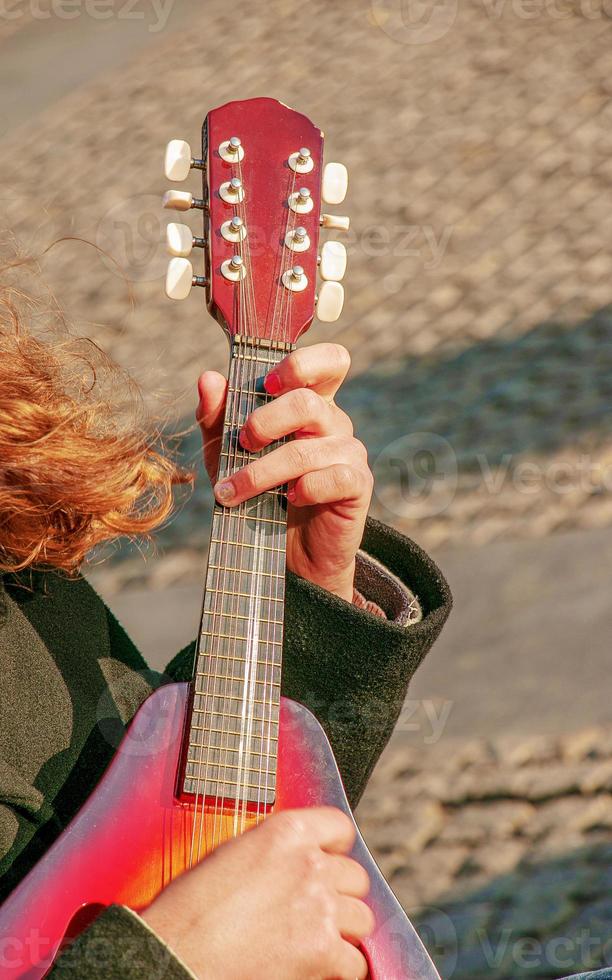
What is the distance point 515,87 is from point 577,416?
A: 11.0 feet

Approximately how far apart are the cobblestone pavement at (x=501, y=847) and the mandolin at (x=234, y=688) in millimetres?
1592

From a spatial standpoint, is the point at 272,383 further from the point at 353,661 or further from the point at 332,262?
the point at 353,661

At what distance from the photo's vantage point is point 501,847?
309cm

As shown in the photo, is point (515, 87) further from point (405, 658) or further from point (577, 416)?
point (405, 658)

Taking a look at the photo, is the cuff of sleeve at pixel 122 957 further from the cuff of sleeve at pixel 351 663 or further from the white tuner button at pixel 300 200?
the white tuner button at pixel 300 200

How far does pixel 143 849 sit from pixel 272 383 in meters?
0.71

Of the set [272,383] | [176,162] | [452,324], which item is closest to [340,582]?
[272,383]

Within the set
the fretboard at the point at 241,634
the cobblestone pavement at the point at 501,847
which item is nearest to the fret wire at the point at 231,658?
the fretboard at the point at 241,634

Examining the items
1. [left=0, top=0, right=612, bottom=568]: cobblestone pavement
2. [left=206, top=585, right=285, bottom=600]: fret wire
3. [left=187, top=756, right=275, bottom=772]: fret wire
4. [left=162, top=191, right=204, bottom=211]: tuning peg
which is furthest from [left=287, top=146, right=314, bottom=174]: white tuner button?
[left=0, top=0, right=612, bottom=568]: cobblestone pavement

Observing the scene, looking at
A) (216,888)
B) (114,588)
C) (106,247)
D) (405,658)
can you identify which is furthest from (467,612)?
(106,247)

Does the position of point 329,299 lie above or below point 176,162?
below

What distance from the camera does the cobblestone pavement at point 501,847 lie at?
9.23 ft

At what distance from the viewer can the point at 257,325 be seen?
175 cm

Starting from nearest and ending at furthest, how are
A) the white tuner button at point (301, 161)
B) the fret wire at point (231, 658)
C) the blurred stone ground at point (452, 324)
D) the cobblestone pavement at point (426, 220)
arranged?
the fret wire at point (231, 658), the white tuner button at point (301, 161), the blurred stone ground at point (452, 324), the cobblestone pavement at point (426, 220)
